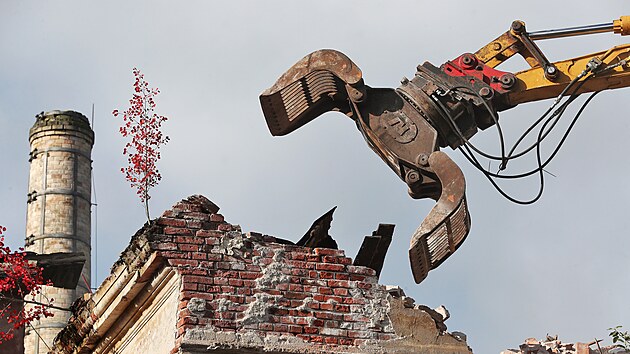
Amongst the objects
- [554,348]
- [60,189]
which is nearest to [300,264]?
[554,348]

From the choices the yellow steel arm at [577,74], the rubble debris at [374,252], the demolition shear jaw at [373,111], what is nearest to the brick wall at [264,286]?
the rubble debris at [374,252]

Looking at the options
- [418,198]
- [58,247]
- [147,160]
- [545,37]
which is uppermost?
[58,247]

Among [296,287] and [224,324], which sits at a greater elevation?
[296,287]

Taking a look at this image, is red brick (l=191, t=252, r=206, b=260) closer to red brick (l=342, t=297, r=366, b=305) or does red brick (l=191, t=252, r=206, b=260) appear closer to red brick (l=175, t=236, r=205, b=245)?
red brick (l=175, t=236, r=205, b=245)

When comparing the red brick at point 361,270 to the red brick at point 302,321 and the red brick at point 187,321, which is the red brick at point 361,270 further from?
the red brick at point 187,321

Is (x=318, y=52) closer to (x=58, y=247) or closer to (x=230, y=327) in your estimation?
(x=230, y=327)

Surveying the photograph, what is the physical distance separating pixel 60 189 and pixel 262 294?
2126 cm

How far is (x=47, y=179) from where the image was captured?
28.9m

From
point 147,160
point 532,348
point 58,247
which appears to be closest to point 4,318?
point 147,160

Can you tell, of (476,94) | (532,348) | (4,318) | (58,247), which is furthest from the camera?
(58,247)

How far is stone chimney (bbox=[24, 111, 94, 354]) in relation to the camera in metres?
28.5

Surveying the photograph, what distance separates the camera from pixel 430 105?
9.80 meters

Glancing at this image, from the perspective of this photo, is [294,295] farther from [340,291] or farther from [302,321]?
[340,291]

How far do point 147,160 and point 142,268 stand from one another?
594 centimetres
